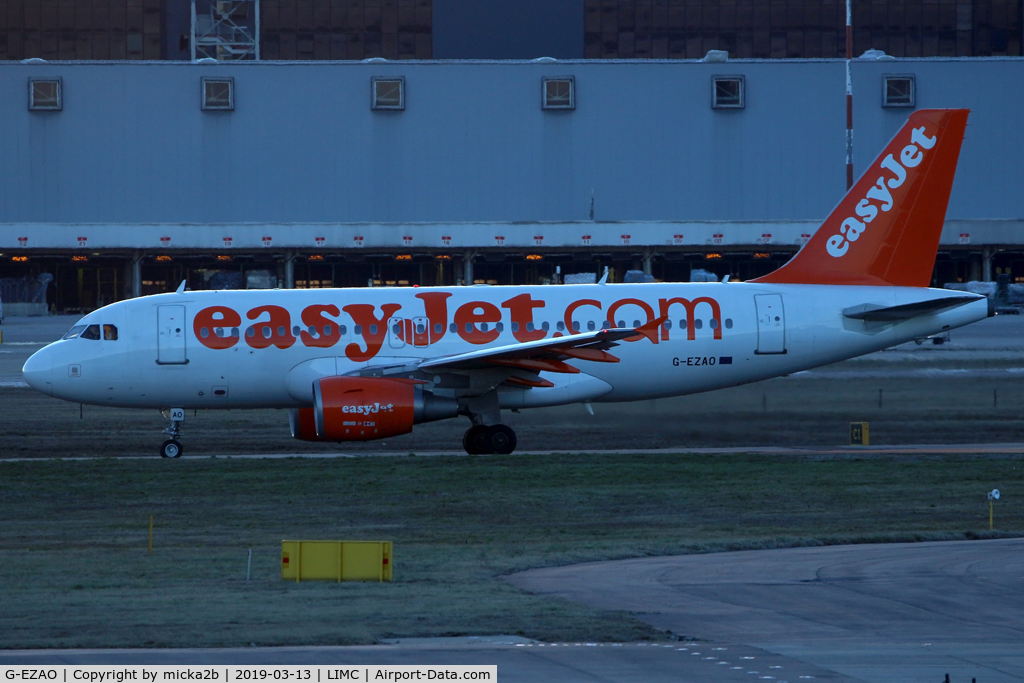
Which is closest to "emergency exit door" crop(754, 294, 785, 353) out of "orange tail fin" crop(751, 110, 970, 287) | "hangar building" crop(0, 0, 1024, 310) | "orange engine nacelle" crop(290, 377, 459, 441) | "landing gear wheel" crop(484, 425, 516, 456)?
"orange tail fin" crop(751, 110, 970, 287)

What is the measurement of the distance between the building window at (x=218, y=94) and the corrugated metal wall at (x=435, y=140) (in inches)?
17.7

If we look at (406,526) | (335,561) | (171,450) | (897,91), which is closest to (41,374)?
(171,450)

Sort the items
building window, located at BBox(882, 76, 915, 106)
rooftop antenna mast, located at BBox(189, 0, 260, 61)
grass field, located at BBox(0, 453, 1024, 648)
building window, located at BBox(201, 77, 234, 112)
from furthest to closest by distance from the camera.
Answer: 1. rooftop antenna mast, located at BBox(189, 0, 260, 61)
2. building window, located at BBox(882, 76, 915, 106)
3. building window, located at BBox(201, 77, 234, 112)
4. grass field, located at BBox(0, 453, 1024, 648)

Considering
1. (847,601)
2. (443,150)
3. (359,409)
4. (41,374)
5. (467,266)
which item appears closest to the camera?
(847,601)

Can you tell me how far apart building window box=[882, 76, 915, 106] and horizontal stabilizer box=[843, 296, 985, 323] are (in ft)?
159

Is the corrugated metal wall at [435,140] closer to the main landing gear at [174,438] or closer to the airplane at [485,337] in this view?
the airplane at [485,337]

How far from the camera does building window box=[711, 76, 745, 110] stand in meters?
74.7

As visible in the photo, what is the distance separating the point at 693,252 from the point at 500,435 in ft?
149

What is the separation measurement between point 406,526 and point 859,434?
49.3 ft

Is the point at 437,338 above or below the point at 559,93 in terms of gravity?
below

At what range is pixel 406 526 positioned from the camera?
20812 mm

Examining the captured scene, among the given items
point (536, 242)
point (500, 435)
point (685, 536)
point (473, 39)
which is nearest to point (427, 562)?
point (685, 536)

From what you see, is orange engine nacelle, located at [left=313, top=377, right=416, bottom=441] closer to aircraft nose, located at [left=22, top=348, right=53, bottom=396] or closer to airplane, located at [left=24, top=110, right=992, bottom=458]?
airplane, located at [left=24, top=110, right=992, bottom=458]

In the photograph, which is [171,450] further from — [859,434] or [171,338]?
[859,434]
